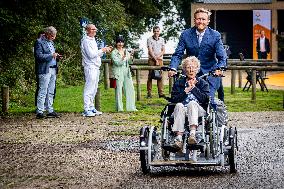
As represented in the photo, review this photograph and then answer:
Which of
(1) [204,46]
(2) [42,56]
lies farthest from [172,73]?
(2) [42,56]

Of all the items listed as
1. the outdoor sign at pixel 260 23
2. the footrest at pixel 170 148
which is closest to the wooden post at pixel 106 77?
the outdoor sign at pixel 260 23

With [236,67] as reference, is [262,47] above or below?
above

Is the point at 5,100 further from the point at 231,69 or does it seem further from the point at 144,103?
the point at 231,69

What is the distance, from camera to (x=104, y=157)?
12008 mm

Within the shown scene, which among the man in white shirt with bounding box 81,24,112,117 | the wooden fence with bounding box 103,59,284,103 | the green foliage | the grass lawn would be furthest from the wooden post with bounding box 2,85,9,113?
the wooden fence with bounding box 103,59,284,103

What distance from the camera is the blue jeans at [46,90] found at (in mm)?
18062

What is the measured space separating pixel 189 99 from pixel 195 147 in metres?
0.77

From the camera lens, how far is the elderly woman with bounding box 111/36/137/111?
19.6m

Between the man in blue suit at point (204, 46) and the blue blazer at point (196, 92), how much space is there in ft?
2.67

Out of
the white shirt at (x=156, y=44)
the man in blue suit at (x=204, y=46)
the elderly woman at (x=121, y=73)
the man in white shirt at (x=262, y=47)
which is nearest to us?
the man in blue suit at (x=204, y=46)

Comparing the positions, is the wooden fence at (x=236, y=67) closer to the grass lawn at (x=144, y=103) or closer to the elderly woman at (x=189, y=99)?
the grass lawn at (x=144, y=103)

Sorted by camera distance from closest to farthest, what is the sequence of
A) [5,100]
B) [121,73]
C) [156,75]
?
[5,100]
[121,73]
[156,75]

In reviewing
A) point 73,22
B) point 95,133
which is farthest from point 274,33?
point 95,133

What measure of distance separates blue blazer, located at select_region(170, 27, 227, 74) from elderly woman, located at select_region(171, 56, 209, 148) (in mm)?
926
